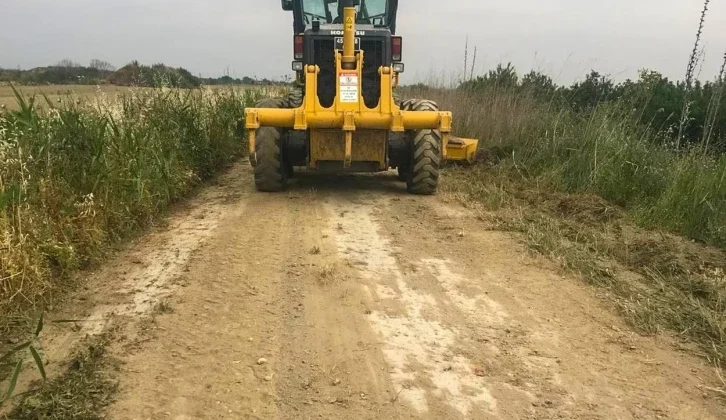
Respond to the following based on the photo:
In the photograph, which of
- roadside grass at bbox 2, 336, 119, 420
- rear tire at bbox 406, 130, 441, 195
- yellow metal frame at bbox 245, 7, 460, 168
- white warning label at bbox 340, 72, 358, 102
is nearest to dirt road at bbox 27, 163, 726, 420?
roadside grass at bbox 2, 336, 119, 420

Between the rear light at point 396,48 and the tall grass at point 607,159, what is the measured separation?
7.21 feet

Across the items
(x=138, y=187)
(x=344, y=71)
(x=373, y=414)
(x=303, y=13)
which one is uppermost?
Answer: (x=303, y=13)

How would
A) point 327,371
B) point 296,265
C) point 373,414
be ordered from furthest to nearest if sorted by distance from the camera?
point 296,265, point 327,371, point 373,414

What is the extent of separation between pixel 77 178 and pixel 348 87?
3042 mm

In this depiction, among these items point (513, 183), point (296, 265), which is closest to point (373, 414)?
point (296, 265)

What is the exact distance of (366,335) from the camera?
11.8 ft

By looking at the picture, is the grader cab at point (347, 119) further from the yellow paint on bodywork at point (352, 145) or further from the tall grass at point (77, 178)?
the tall grass at point (77, 178)

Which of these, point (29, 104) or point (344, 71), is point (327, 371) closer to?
point (29, 104)

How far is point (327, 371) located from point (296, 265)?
1626 mm

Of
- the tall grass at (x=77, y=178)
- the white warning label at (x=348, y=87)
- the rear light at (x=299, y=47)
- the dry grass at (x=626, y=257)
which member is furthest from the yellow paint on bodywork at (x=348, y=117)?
the tall grass at (x=77, y=178)

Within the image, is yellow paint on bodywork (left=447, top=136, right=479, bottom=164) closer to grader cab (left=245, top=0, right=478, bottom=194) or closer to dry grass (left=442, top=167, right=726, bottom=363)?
grader cab (left=245, top=0, right=478, bottom=194)

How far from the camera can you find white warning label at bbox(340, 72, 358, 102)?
271 inches

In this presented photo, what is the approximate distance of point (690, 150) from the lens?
7027 mm

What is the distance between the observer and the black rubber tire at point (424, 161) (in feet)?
23.7
